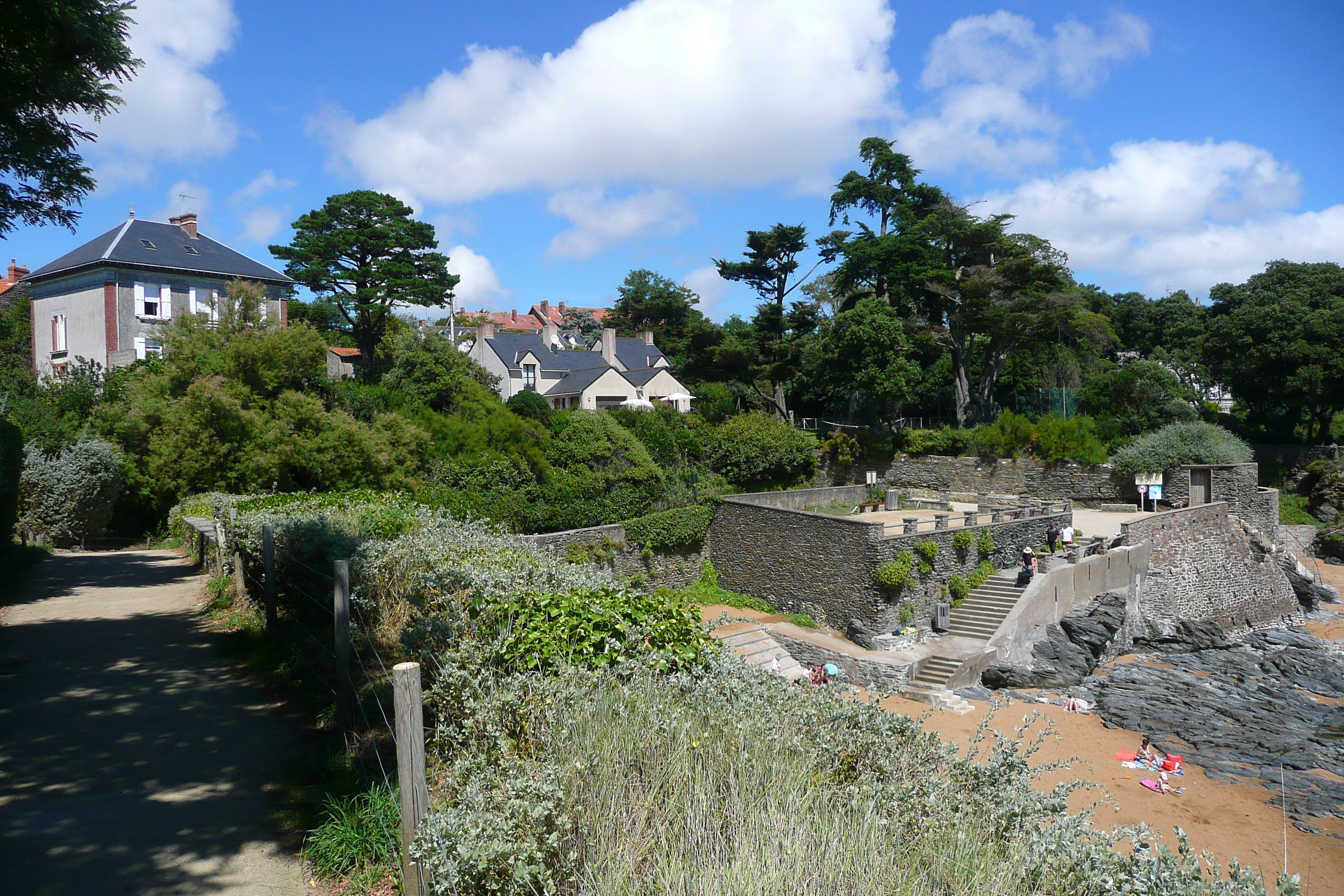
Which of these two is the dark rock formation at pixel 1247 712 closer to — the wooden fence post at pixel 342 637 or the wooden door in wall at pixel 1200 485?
the wooden door in wall at pixel 1200 485

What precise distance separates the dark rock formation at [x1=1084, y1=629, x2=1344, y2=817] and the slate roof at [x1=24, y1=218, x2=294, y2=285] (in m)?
31.9

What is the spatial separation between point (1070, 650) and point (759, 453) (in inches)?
506

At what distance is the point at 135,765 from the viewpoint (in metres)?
4.96

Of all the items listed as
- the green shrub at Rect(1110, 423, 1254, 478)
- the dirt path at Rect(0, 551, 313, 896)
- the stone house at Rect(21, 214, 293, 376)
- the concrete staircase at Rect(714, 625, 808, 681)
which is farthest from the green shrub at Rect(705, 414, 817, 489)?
the dirt path at Rect(0, 551, 313, 896)

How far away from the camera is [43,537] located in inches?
699

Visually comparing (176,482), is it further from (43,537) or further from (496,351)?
(496,351)

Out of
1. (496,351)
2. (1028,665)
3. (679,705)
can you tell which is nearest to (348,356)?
(496,351)

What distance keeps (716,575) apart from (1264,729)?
14.4 meters

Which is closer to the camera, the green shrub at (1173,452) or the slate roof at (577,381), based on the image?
the green shrub at (1173,452)

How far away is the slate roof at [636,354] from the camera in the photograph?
46812 mm

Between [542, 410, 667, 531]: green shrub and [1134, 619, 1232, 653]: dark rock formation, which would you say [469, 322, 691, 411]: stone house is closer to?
[542, 410, 667, 531]: green shrub

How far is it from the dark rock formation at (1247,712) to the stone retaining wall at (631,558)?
11727 millimetres

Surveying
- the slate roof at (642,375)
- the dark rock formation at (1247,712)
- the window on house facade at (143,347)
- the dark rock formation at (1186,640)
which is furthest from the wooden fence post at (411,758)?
the slate roof at (642,375)

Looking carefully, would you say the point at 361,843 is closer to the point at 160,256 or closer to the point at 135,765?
the point at 135,765
